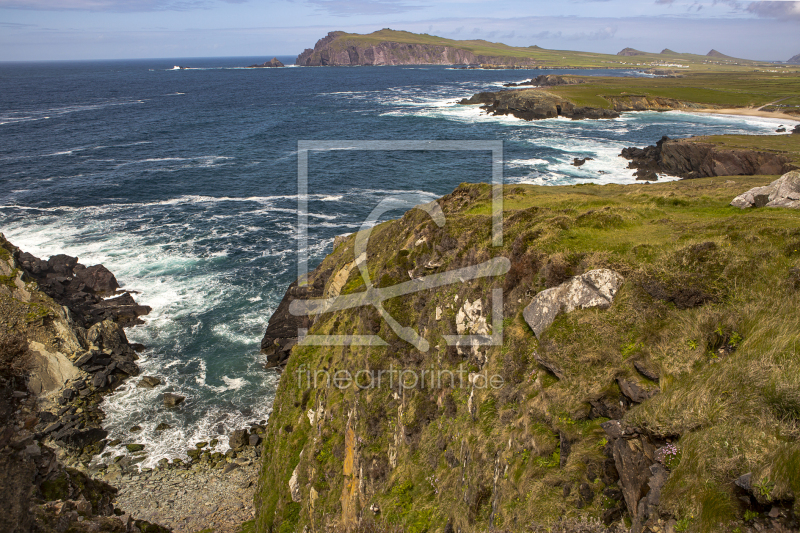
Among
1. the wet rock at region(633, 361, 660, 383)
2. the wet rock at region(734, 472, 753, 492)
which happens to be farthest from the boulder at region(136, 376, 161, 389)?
the wet rock at region(734, 472, 753, 492)

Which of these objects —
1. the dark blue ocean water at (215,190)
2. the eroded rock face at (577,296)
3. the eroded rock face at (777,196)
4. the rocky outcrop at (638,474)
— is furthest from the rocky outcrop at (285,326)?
the rocky outcrop at (638,474)

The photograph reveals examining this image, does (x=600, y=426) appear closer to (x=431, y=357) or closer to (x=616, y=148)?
(x=431, y=357)

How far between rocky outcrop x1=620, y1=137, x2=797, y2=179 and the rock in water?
58487 millimetres

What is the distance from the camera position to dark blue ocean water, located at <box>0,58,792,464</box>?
35000 millimetres

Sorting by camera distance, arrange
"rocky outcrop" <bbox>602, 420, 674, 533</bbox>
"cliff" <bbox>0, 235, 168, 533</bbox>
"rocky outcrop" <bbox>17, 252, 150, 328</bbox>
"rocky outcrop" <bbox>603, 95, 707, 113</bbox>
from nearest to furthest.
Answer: "rocky outcrop" <bbox>602, 420, 674, 533</bbox>
"cliff" <bbox>0, 235, 168, 533</bbox>
"rocky outcrop" <bbox>17, 252, 150, 328</bbox>
"rocky outcrop" <bbox>603, 95, 707, 113</bbox>

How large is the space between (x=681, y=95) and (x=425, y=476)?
154737 mm

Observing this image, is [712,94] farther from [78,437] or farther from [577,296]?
[78,437]

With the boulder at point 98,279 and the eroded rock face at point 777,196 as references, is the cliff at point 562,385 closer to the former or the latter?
the eroded rock face at point 777,196

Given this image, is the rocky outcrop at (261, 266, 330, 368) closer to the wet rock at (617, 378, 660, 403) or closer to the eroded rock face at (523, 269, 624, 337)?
the eroded rock face at (523, 269, 624, 337)

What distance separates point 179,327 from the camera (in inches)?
1527

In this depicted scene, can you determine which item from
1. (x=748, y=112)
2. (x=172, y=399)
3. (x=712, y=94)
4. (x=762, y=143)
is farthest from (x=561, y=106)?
(x=172, y=399)

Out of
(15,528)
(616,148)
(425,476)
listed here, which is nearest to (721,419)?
(425,476)

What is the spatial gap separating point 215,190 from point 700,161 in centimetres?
6674

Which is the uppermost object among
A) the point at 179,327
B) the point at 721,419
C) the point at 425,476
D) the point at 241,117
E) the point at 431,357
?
the point at 241,117
